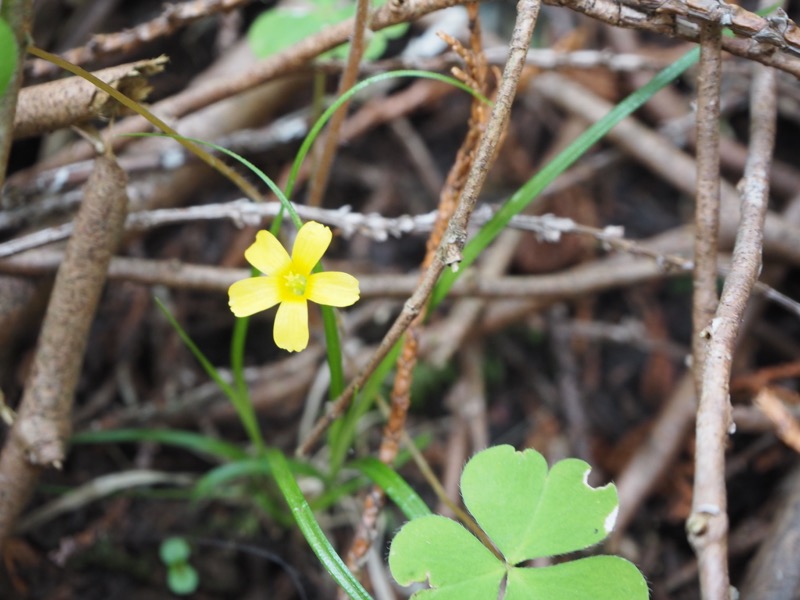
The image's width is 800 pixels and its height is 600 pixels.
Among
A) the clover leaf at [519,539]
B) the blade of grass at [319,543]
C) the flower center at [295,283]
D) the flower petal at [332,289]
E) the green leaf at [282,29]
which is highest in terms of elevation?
the green leaf at [282,29]

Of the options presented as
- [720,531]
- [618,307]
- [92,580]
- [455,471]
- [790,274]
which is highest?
[720,531]

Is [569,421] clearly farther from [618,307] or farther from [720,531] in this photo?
[720,531]

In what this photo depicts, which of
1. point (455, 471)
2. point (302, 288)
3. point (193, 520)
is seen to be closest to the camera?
point (302, 288)

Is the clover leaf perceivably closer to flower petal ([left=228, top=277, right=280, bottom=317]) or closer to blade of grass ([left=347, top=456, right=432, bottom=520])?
blade of grass ([left=347, top=456, right=432, bottom=520])

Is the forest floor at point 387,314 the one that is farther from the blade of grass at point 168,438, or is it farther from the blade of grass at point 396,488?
the blade of grass at point 396,488

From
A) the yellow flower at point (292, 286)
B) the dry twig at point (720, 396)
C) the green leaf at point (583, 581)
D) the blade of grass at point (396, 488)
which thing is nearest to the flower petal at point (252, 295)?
the yellow flower at point (292, 286)

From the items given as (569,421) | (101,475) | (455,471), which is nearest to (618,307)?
(569,421)
